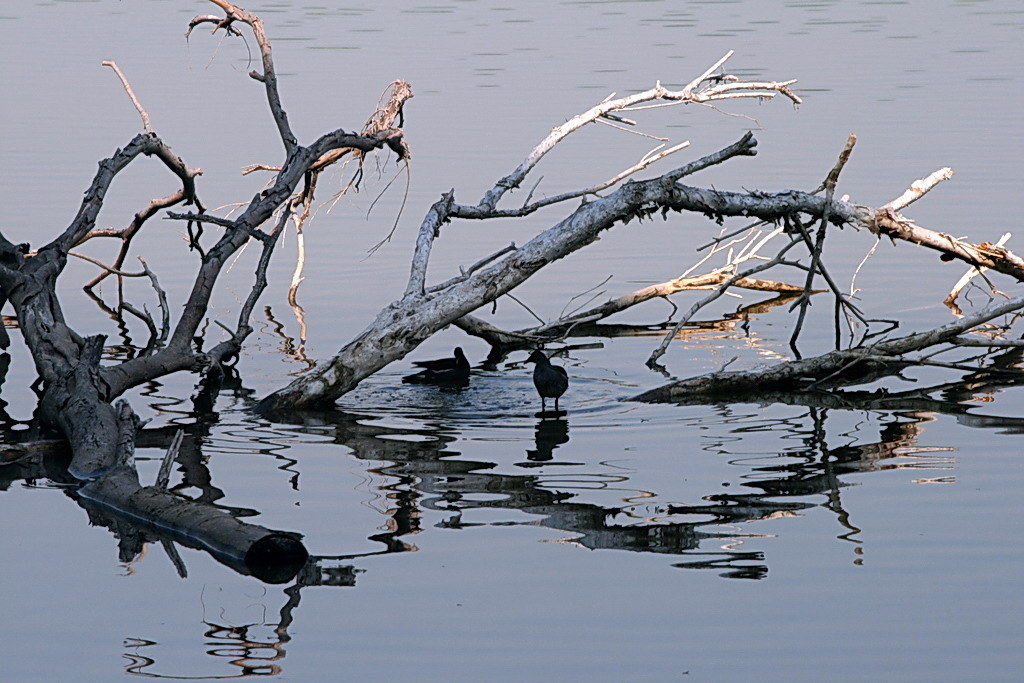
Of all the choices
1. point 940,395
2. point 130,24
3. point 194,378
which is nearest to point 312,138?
point 194,378

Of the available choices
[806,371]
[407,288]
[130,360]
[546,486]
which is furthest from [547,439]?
[130,360]

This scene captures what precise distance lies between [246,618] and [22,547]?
1601 mm

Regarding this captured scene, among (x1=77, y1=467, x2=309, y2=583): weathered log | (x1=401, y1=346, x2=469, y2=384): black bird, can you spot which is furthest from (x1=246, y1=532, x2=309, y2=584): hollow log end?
(x1=401, y1=346, x2=469, y2=384): black bird

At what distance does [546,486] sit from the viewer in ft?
24.7

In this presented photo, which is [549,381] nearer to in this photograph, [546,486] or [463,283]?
[463,283]

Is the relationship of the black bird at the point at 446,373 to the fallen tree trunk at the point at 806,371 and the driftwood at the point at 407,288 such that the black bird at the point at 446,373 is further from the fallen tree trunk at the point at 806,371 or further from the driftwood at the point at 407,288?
the fallen tree trunk at the point at 806,371

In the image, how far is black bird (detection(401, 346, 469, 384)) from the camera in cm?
1021

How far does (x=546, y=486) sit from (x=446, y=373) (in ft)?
9.59

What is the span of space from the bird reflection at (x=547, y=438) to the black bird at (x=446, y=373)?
4.14ft

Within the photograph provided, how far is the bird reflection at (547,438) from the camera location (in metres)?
8.20

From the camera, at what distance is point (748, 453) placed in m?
8.12

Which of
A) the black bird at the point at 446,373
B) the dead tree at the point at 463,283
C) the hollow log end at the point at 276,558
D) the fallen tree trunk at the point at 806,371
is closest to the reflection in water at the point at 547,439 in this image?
the fallen tree trunk at the point at 806,371

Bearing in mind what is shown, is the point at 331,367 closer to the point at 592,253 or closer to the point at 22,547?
the point at 22,547

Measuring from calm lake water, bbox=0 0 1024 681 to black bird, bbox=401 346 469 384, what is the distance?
20 centimetres
